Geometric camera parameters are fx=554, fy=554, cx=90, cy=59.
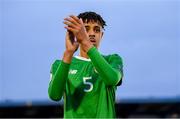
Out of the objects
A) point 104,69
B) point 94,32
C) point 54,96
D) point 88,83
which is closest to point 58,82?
point 54,96

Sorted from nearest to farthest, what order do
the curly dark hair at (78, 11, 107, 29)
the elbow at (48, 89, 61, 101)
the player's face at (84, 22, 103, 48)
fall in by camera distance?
the elbow at (48, 89, 61, 101) → the player's face at (84, 22, 103, 48) → the curly dark hair at (78, 11, 107, 29)

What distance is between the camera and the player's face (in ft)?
16.3

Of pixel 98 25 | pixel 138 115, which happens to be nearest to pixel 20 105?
pixel 138 115

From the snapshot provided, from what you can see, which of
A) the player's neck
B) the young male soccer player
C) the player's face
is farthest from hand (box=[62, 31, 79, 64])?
the player's neck

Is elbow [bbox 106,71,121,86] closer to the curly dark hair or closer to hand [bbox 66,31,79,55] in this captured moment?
hand [bbox 66,31,79,55]

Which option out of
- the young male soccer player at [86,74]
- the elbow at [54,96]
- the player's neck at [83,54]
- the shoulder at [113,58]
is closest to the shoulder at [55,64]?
the young male soccer player at [86,74]

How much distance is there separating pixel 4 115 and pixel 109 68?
25.9 meters

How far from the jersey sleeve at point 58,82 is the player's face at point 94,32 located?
0.38 meters

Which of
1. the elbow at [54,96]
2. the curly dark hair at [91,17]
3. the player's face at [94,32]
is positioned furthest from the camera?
the curly dark hair at [91,17]

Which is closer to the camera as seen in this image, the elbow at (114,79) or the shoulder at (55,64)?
the elbow at (114,79)

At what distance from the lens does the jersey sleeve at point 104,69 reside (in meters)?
4.64

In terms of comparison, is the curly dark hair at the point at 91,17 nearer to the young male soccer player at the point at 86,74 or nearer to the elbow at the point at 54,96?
the young male soccer player at the point at 86,74

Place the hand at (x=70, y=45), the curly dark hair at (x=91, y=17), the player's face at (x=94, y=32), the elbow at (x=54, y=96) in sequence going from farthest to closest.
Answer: the curly dark hair at (x=91, y=17), the player's face at (x=94, y=32), the elbow at (x=54, y=96), the hand at (x=70, y=45)

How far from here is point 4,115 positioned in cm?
3002
